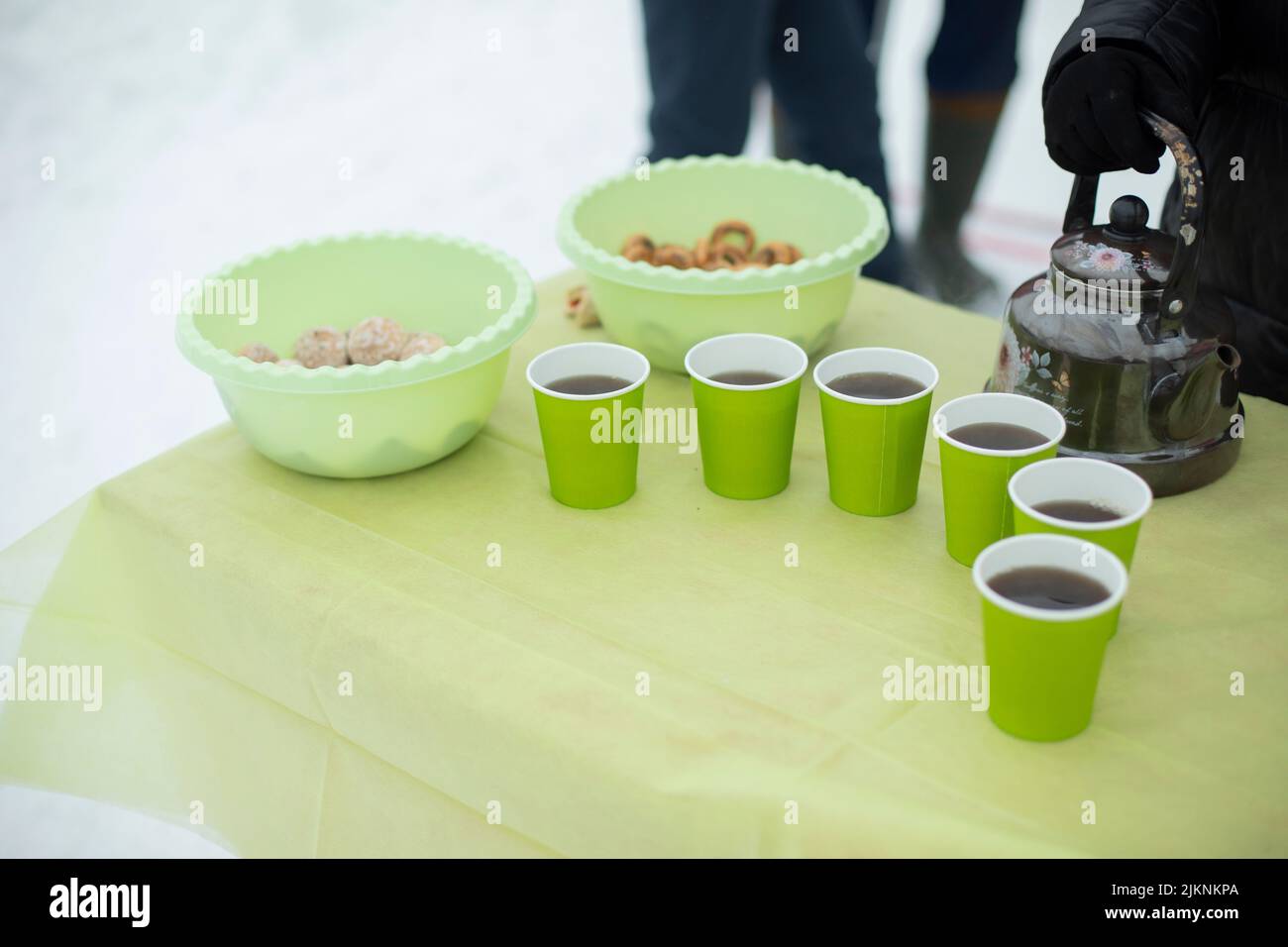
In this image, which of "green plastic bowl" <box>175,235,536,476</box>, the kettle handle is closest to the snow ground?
"green plastic bowl" <box>175,235,536,476</box>

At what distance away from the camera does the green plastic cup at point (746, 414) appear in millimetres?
1242

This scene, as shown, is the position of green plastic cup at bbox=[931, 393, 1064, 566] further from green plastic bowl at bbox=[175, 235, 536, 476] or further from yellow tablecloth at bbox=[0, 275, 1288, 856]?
green plastic bowl at bbox=[175, 235, 536, 476]

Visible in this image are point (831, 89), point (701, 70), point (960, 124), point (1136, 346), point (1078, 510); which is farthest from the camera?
point (960, 124)

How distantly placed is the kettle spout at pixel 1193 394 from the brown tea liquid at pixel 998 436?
13 centimetres

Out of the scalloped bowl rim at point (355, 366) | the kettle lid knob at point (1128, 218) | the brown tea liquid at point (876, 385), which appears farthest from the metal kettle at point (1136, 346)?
the scalloped bowl rim at point (355, 366)

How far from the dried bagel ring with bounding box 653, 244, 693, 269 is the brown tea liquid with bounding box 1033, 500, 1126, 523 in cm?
66

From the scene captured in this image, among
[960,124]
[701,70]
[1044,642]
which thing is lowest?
[960,124]

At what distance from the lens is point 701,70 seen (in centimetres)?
243

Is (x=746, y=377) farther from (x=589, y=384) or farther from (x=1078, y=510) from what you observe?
(x=1078, y=510)

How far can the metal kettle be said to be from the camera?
117cm

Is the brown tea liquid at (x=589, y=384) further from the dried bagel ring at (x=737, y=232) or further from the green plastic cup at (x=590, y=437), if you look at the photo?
the dried bagel ring at (x=737, y=232)

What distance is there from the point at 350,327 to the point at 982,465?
0.80 m

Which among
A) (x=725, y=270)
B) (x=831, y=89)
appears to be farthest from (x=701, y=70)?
(x=725, y=270)
